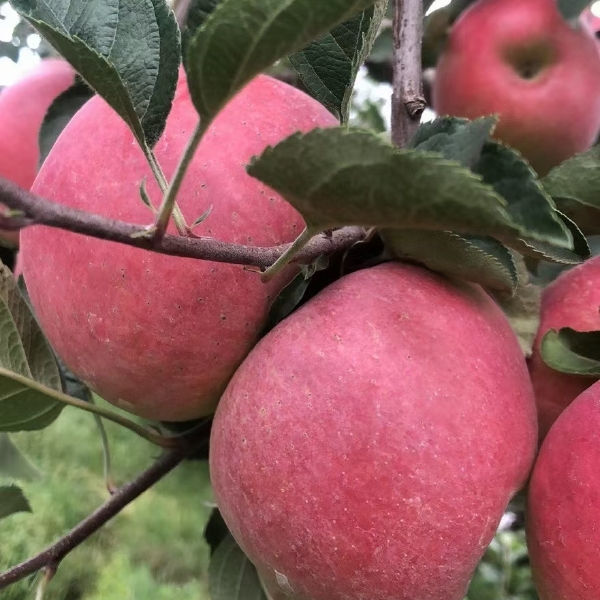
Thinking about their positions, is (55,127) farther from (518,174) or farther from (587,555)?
(587,555)

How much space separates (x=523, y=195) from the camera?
13.5 inches

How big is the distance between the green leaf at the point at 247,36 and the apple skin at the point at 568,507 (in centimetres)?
31

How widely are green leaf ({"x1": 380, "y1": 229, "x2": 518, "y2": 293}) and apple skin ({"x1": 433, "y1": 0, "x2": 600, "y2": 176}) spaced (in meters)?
0.35

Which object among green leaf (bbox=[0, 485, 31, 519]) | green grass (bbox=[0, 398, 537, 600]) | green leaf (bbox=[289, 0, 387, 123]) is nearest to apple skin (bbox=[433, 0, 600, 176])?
green leaf (bbox=[289, 0, 387, 123])

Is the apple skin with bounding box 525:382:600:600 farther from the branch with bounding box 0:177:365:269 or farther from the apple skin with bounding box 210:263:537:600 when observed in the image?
the branch with bounding box 0:177:365:269

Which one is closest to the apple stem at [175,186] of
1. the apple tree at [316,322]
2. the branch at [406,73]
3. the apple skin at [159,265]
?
the apple tree at [316,322]

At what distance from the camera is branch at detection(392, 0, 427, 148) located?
527mm

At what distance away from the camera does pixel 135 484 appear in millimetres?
623

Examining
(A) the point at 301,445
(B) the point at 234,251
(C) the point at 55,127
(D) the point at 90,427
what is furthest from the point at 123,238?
(D) the point at 90,427

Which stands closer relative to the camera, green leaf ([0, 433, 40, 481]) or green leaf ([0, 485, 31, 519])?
green leaf ([0, 485, 31, 519])

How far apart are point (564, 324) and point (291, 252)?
29cm

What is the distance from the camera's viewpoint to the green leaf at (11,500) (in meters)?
0.61

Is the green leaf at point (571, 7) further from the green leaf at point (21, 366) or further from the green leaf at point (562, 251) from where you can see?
the green leaf at point (21, 366)

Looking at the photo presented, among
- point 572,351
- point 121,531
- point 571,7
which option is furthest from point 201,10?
point 121,531
